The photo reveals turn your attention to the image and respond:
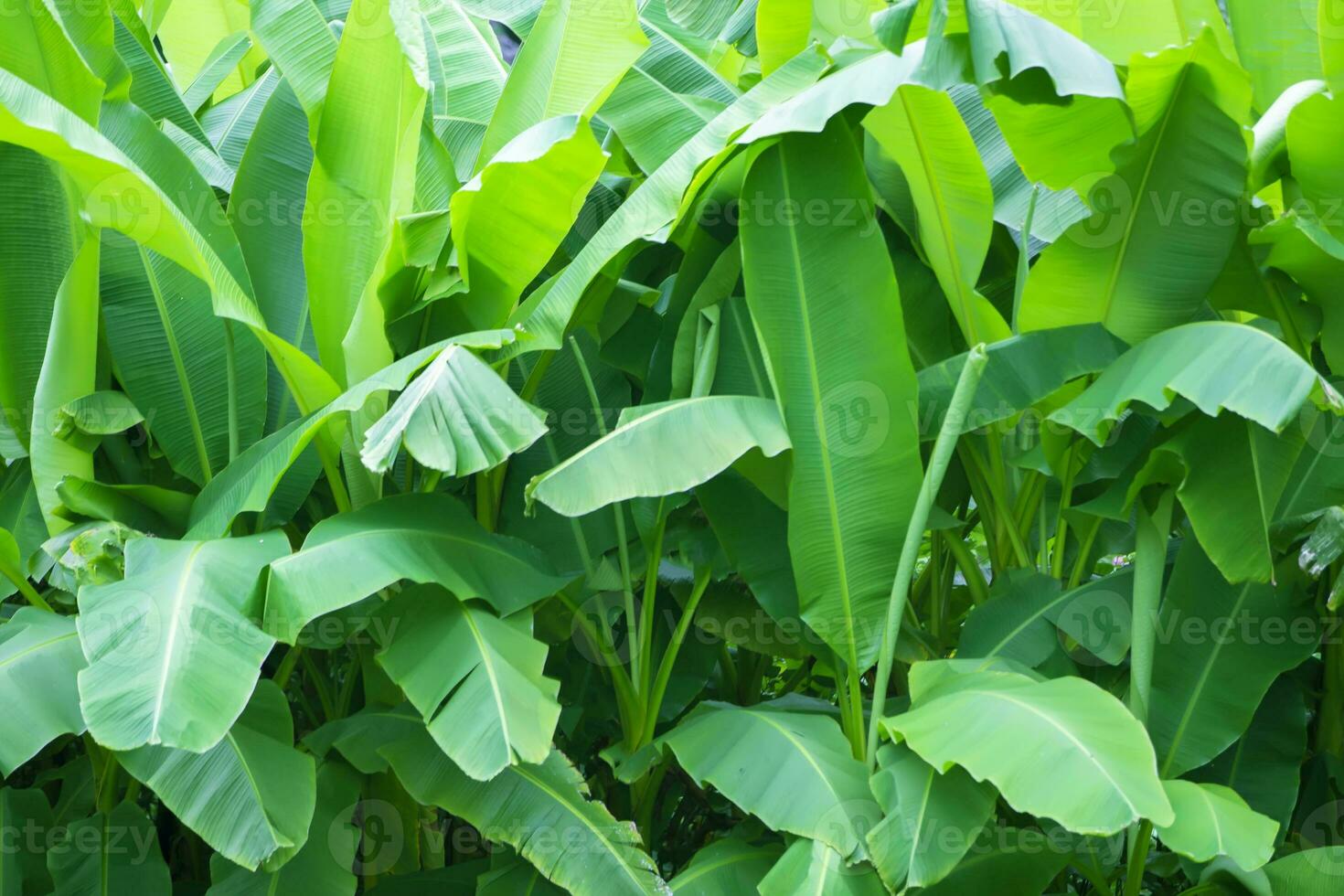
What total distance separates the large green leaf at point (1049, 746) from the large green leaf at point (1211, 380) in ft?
1.51

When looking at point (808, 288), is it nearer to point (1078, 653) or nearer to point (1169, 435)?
point (1169, 435)

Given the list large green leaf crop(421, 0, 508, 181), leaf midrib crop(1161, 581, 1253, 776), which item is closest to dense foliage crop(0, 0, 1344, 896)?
leaf midrib crop(1161, 581, 1253, 776)

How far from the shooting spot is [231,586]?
189 cm

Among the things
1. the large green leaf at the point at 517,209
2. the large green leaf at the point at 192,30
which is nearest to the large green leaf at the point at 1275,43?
the large green leaf at the point at 517,209

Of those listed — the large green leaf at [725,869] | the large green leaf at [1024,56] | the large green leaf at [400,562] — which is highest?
the large green leaf at [1024,56]

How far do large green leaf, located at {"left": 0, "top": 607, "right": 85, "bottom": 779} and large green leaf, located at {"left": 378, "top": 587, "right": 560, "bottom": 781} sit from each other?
513 mm

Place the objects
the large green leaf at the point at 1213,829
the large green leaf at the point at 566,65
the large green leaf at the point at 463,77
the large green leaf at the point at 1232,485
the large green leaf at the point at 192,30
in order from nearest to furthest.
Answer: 1. the large green leaf at the point at 1213,829
2. the large green leaf at the point at 1232,485
3. the large green leaf at the point at 566,65
4. the large green leaf at the point at 463,77
5. the large green leaf at the point at 192,30

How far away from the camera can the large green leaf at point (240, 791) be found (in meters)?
1.87

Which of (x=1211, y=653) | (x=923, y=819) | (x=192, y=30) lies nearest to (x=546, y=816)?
(x=923, y=819)

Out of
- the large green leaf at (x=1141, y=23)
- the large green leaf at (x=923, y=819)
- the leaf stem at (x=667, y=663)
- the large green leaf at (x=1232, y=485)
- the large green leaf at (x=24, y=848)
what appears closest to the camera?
the large green leaf at (x=923, y=819)

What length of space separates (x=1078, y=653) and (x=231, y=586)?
1759 mm

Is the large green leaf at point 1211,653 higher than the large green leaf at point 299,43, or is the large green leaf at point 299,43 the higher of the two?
the large green leaf at point 299,43

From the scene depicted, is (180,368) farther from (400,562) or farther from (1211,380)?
(1211,380)

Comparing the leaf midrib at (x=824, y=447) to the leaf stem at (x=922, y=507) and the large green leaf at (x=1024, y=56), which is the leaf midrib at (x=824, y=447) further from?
the large green leaf at (x=1024, y=56)
